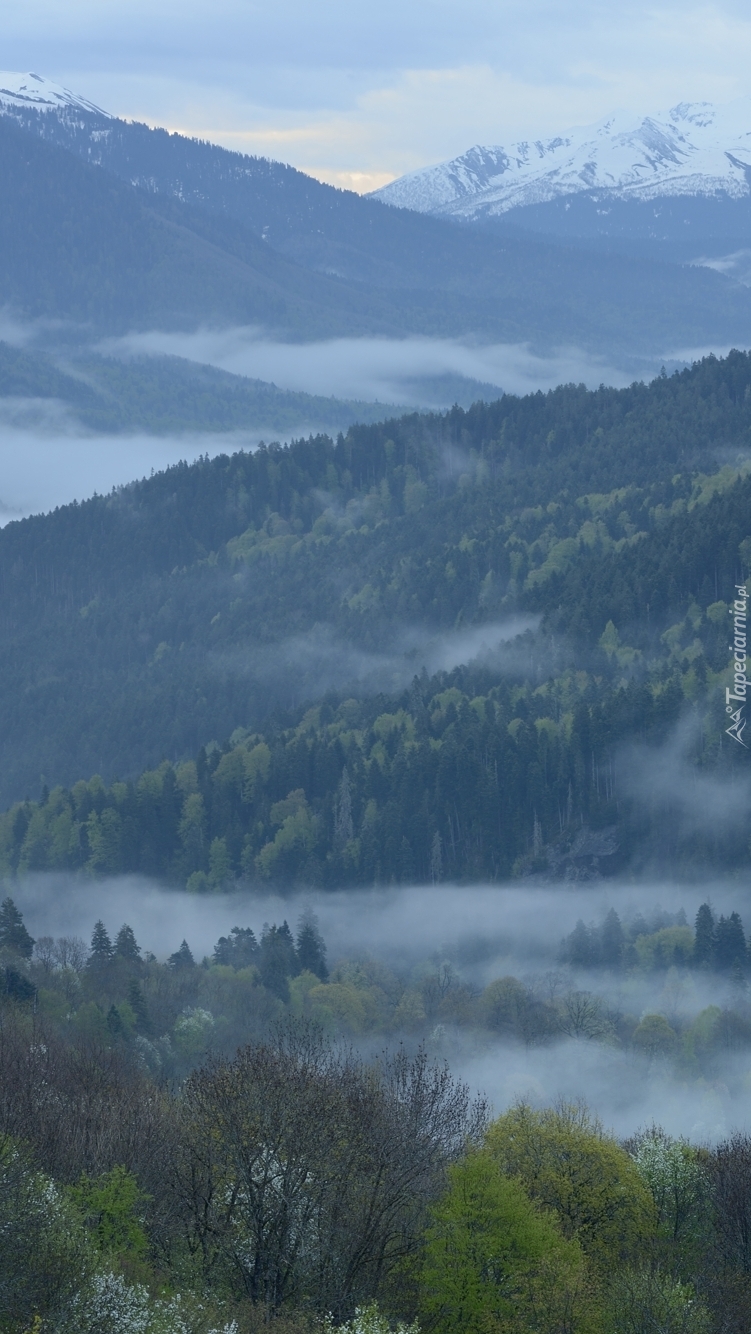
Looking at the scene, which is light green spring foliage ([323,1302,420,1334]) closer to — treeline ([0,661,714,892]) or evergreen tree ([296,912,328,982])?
evergreen tree ([296,912,328,982])

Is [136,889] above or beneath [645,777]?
beneath

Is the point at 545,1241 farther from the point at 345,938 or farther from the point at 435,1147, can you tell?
the point at 345,938

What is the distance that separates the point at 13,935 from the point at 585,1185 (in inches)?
2526

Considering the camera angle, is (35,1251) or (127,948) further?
(127,948)

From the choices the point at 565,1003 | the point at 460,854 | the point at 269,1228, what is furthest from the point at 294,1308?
the point at 460,854

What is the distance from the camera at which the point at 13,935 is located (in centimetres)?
12244

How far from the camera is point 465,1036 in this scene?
13800 centimetres

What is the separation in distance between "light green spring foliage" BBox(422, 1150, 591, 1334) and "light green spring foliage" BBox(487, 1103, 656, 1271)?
6.99 meters

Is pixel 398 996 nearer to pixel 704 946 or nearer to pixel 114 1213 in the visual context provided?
pixel 704 946

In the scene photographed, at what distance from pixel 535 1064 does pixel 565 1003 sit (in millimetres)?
12739

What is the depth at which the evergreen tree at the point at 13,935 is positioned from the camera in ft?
395

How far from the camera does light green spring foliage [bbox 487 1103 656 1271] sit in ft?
213

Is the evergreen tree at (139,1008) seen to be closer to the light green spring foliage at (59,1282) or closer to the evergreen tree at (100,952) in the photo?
the evergreen tree at (100,952)

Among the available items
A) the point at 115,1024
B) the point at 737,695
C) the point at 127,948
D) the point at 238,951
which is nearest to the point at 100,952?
the point at 127,948
